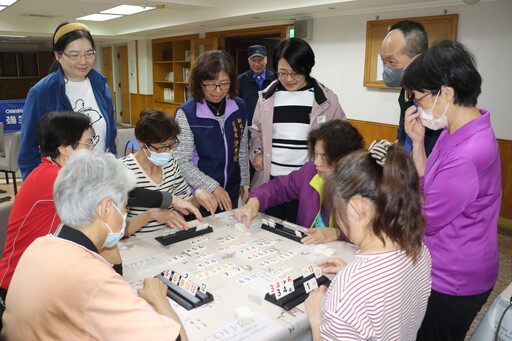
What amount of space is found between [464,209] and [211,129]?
149 cm

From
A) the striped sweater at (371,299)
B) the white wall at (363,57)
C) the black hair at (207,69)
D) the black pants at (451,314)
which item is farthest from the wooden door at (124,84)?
the striped sweater at (371,299)

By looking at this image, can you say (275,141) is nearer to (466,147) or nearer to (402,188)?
(466,147)

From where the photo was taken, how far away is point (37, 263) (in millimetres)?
986

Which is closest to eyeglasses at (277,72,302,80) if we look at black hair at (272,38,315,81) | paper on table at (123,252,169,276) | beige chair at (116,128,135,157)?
black hair at (272,38,315,81)

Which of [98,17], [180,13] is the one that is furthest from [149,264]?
[98,17]

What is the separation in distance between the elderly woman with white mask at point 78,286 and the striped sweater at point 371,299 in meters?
0.41

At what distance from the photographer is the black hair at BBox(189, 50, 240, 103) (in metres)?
2.30

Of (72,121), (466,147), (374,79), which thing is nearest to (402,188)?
(466,147)

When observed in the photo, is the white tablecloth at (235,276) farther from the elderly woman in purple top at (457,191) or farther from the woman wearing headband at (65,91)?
the woman wearing headband at (65,91)

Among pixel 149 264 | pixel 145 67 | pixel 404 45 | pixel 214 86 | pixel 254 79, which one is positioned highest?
pixel 145 67

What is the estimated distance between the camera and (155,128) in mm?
2068

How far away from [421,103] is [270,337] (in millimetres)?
973

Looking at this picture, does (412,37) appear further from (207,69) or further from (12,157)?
(12,157)

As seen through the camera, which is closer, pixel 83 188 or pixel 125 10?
pixel 83 188
